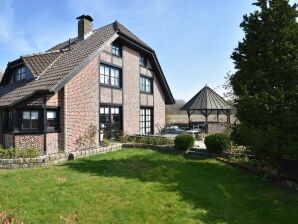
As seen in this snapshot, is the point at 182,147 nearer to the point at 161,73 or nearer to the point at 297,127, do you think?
the point at 297,127

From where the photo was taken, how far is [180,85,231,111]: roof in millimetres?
17969

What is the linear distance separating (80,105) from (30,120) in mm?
2648

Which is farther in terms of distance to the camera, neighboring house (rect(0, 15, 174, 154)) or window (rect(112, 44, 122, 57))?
window (rect(112, 44, 122, 57))

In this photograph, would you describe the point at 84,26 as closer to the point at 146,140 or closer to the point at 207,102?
the point at 146,140

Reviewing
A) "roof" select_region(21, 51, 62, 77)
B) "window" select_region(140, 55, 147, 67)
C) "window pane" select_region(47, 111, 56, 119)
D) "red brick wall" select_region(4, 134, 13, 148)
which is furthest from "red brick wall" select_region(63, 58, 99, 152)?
"window" select_region(140, 55, 147, 67)

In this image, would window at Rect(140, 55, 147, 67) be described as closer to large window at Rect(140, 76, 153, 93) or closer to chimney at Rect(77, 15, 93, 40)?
large window at Rect(140, 76, 153, 93)

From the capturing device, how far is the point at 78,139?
1150 centimetres

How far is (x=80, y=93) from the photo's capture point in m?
11.6

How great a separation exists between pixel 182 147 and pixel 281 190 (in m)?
5.56

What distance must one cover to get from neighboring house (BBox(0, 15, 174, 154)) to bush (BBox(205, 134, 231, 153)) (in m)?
6.70

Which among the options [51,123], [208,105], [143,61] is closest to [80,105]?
[51,123]

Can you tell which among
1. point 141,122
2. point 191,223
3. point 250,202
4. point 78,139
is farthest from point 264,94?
point 141,122

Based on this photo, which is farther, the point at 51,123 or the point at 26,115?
the point at 51,123

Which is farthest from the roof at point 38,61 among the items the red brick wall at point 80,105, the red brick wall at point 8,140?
the red brick wall at point 8,140
